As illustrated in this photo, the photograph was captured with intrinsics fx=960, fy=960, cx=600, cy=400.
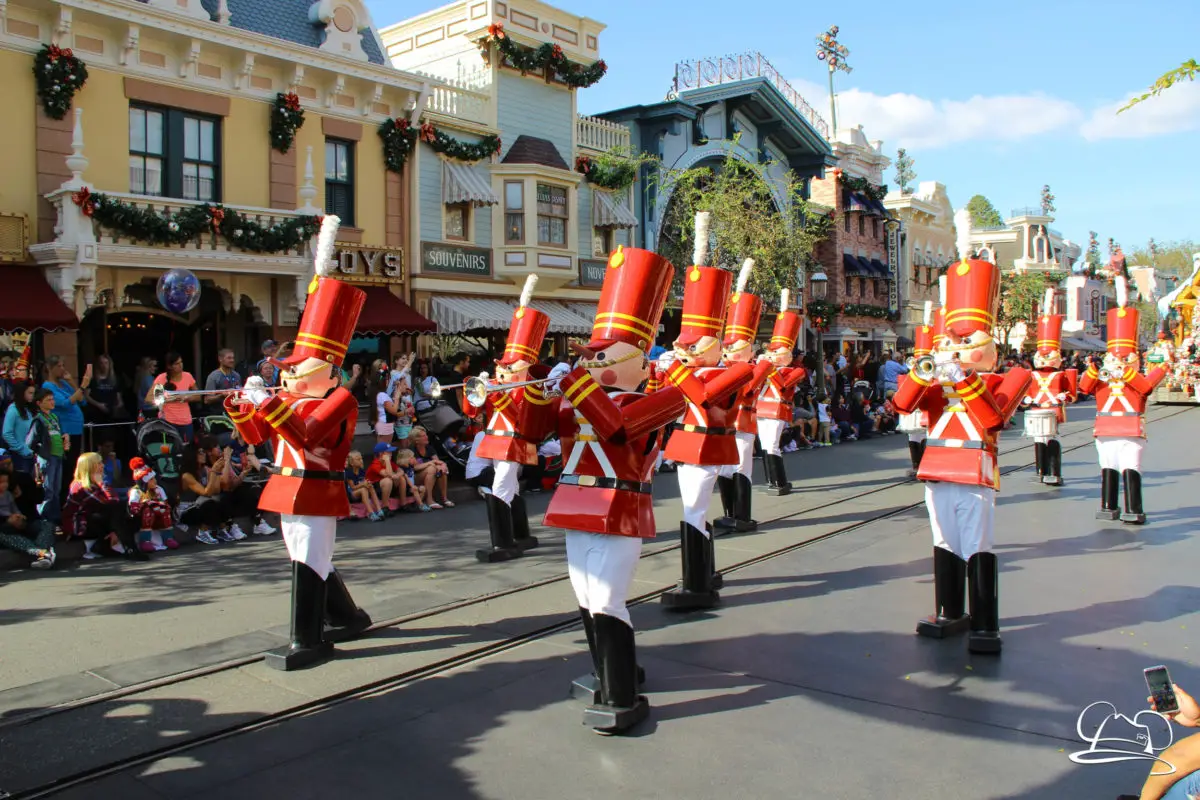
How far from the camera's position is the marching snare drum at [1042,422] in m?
12.6

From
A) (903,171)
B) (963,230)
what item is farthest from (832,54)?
(963,230)

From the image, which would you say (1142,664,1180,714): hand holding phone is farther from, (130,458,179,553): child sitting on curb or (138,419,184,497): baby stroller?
(138,419,184,497): baby stroller

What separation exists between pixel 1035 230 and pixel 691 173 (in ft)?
135

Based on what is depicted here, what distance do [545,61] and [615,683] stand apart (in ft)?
58.1

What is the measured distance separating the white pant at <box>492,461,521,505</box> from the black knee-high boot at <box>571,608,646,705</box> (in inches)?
128

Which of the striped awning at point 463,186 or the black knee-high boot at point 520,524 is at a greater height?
the striped awning at point 463,186

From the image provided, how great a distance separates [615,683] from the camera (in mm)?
4680

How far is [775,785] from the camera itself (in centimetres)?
407

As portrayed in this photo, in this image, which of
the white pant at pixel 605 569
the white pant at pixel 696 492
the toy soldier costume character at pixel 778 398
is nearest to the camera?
the white pant at pixel 605 569

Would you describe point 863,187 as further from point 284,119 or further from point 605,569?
point 605,569

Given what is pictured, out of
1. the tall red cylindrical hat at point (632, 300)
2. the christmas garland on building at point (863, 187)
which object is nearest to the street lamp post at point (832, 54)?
the christmas garland on building at point (863, 187)

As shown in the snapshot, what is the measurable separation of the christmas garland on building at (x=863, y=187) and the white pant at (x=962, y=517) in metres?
29.8

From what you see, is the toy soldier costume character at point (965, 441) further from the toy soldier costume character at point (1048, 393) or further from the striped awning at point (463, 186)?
the striped awning at point (463, 186)
